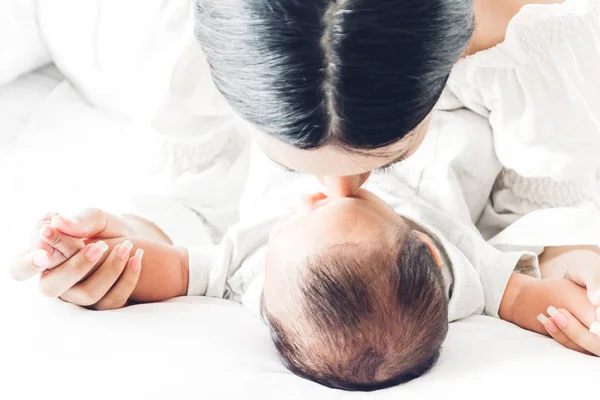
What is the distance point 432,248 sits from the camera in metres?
0.73

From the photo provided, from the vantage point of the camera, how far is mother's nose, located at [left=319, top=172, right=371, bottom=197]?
63 centimetres

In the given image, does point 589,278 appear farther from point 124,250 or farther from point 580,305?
point 124,250

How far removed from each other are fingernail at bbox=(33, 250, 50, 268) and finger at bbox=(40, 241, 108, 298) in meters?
0.01

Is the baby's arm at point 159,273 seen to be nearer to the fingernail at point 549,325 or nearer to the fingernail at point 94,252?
the fingernail at point 94,252

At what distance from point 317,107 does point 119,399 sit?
0.33m

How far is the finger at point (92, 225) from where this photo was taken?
655 mm

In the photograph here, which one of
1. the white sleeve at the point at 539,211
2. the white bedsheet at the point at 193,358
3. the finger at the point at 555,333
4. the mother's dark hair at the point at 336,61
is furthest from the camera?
the white sleeve at the point at 539,211

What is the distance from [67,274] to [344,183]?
12.2 inches

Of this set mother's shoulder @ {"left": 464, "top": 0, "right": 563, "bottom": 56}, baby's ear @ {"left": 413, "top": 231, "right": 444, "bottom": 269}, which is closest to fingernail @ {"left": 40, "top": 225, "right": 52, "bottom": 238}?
baby's ear @ {"left": 413, "top": 231, "right": 444, "bottom": 269}

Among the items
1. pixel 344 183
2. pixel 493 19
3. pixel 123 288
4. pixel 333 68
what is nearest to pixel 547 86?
pixel 493 19

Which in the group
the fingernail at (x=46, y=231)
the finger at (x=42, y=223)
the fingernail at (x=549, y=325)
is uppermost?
the fingernail at (x=46, y=231)

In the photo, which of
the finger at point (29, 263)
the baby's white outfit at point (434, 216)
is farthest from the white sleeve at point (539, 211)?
the finger at point (29, 263)

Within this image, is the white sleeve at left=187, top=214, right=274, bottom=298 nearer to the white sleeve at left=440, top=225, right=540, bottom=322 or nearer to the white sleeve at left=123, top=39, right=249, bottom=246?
the white sleeve at left=123, top=39, right=249, bottom=246

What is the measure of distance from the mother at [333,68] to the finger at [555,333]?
12.0 inches
